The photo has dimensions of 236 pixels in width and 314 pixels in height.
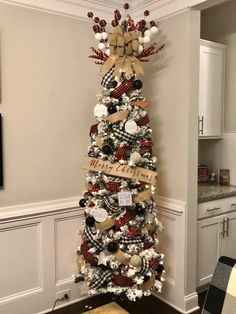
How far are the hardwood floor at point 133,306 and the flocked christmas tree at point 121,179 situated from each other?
1.38ft

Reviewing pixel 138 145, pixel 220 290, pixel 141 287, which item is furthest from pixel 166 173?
pixel 220 290

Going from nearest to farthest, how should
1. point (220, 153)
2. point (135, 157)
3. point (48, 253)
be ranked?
point (135, 157), point (48, 253), point (220, 153)

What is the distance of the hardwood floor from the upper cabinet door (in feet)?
5.38

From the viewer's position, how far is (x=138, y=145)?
2297 mm

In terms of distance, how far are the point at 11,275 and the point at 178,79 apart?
2081mm

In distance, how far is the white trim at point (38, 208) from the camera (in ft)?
7.79

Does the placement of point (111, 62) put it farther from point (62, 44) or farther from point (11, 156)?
point (11, 156)

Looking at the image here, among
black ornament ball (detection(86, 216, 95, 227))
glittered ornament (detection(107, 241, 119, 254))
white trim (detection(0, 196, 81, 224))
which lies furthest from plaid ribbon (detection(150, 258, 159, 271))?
white trim (detection(0, 196, 81, 224))

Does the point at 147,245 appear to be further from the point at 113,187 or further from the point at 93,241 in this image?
the point at 113,187

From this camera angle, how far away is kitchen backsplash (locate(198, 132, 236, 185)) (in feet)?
10.7

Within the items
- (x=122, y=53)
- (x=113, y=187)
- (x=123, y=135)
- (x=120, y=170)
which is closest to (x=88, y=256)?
(x=113, y=187)

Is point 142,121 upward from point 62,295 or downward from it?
upward

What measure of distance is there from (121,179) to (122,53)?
3.05ft

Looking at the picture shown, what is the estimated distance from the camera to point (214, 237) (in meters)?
2.88
